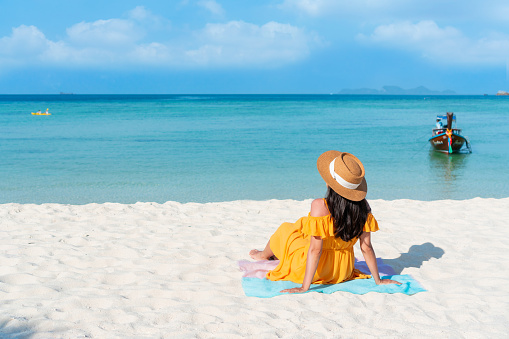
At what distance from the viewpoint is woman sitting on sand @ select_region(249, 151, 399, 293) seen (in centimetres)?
369

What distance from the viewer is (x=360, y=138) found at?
76.8 ft

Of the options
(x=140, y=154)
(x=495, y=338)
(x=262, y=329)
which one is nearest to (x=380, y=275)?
(x=495, y=338)

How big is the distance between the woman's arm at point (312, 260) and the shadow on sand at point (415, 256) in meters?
1.30

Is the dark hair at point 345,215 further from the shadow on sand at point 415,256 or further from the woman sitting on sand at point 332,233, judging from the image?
the shadow on sand at point 415,256

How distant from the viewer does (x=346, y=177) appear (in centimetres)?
361

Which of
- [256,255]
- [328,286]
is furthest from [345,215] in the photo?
[256,255]

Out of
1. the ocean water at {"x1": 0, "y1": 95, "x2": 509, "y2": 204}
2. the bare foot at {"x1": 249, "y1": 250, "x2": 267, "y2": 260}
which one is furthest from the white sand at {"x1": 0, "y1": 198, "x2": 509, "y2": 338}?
the ocean water at {"x1": 0, "y1": 95, "x2": 509, "y2": 204}

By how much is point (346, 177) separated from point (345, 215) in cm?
35

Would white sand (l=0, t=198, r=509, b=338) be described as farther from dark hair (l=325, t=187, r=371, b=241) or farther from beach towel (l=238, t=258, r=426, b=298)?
dark hair (l=325, t=187, r=371, b=241)

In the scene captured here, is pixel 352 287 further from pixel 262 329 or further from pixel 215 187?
pixel 215 187

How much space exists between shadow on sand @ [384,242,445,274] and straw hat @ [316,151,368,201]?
151 cm

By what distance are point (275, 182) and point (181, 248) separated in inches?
249

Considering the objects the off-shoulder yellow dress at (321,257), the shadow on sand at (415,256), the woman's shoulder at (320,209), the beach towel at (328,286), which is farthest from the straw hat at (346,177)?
the shadow on sand at (415,256)

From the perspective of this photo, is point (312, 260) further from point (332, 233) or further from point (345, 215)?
point (345, 215)
